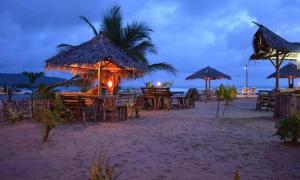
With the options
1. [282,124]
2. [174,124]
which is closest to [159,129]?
[174,124]

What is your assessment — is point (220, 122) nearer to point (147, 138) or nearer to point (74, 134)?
point (147, 138)

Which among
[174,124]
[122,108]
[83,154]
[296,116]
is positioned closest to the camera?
[83,154]

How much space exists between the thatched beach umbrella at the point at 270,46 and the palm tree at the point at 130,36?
5776 millimetres

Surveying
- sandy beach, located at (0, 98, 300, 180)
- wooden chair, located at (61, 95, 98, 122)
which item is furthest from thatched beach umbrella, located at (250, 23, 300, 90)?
wooden chair, located at (61, 95, 98, 122)

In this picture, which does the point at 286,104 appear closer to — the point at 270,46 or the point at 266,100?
the point at 270,46

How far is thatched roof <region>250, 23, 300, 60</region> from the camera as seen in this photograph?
12400 millimetres

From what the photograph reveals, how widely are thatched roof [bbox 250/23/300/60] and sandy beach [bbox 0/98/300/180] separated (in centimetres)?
400

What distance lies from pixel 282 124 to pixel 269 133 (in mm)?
1567

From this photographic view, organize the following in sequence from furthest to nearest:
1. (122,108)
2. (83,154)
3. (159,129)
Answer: (122,108), (159,129), (83,154)

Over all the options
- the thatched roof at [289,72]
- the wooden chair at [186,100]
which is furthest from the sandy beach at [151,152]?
the thatched roof at [289,72]

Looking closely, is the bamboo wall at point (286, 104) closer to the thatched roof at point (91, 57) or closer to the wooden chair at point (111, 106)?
the thatched roof at point (91, 57)

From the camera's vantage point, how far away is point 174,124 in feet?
34.3

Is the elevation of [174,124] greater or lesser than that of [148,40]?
lesser

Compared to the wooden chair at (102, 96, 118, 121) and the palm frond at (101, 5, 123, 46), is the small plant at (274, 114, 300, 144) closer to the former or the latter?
the wooden chair at (102, 96, 118, 121)
